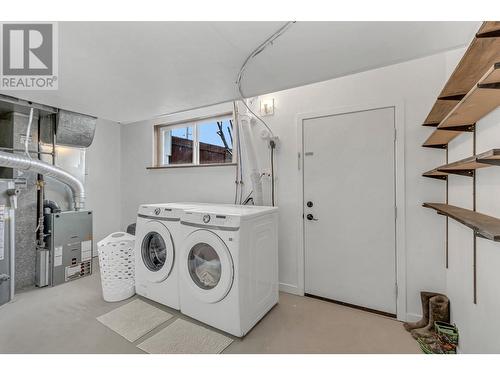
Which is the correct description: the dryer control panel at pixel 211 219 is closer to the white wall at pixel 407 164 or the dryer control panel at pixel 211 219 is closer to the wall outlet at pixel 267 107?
the white wall at pixel 407 164

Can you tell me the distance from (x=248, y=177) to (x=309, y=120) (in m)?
1.00

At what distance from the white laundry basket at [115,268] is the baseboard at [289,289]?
1734mm

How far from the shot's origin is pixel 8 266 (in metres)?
2.33

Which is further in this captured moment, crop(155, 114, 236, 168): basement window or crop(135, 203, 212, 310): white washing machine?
crop(155, 114, 236, 168): basement window

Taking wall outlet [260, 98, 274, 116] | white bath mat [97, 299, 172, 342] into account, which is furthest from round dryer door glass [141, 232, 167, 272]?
wall outlet [260, 98, 274, 116]

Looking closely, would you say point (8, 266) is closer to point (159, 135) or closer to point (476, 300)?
point (159, 135)

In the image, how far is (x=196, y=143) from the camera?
334 centimetres

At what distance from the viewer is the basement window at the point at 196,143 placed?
3.12 metres

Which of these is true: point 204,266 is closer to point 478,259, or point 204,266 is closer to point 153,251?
point 153,251

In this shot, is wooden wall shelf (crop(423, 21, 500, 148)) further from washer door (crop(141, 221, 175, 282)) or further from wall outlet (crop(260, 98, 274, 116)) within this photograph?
washer door (crop(141, 221, 175, 282))

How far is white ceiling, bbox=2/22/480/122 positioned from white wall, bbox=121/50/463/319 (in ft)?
1.72

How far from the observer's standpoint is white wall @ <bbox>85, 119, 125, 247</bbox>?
12.1ft

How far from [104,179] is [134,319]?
2.71m
